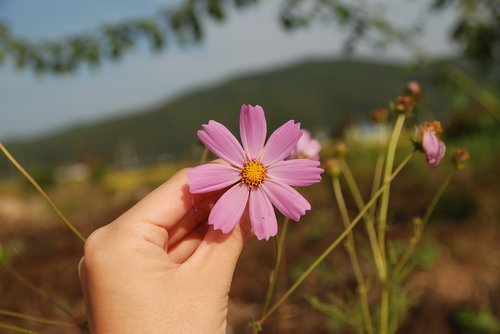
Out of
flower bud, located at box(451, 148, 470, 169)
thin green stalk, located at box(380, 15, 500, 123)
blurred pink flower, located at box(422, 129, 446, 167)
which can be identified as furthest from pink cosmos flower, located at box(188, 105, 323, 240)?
thin green stalk, located at box(380, 15, 500, 123)

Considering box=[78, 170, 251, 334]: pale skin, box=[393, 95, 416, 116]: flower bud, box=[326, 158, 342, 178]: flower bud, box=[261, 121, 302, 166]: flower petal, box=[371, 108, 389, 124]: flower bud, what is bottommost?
box=[78, 170, 251, 334]: pale skin

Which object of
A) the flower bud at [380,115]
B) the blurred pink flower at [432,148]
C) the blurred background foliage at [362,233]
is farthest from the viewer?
the blurred background foliage at [362,233]

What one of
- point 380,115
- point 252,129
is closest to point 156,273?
point 252,129

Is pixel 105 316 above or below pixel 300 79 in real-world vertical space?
below

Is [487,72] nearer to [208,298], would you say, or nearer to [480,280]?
[480,280]

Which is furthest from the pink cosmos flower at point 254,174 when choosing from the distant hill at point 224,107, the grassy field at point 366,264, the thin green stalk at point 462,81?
the distant hill at point 224,107

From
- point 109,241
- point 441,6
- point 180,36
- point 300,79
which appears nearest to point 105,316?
point 109,241

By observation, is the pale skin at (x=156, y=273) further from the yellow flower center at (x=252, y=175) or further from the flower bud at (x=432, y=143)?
the flower bud at (x=432, y=143)

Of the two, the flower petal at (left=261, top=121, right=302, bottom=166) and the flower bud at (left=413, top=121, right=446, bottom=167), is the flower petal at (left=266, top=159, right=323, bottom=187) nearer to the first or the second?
the flower petal at (left=261, top=121, right=302, bottom=166)
